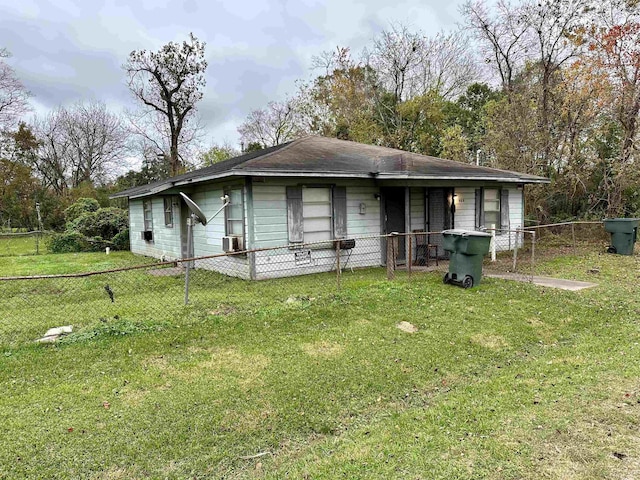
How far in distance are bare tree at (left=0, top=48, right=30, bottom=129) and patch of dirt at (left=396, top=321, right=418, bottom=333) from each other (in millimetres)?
28855

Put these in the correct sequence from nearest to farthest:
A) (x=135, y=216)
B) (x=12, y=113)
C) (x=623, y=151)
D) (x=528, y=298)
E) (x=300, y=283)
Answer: (x=528, y=298), (x=300, y=283), (x=623, y=151), (x=135, y=216), (x=12, y=113)

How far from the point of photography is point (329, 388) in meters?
3.67

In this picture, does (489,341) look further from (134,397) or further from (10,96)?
(10,96)

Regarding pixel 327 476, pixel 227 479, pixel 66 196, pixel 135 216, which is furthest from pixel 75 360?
pixel 66 196

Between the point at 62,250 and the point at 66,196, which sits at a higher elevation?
the point at 66,196

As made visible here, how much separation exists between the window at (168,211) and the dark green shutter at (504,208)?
10083 mm

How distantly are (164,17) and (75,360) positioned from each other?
1655 cm

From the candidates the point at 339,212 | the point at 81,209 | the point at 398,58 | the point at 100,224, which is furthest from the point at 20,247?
the point at 398,58

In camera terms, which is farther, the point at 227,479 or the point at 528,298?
the point at 528,298

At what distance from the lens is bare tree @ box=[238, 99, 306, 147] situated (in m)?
29.2

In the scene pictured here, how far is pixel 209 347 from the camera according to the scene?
15.1ft

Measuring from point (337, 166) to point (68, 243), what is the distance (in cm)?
1276

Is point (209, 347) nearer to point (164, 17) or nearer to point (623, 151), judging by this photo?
point (623, 151)

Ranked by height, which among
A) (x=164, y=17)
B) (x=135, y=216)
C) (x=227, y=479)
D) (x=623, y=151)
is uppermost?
(x=164, y=17)
